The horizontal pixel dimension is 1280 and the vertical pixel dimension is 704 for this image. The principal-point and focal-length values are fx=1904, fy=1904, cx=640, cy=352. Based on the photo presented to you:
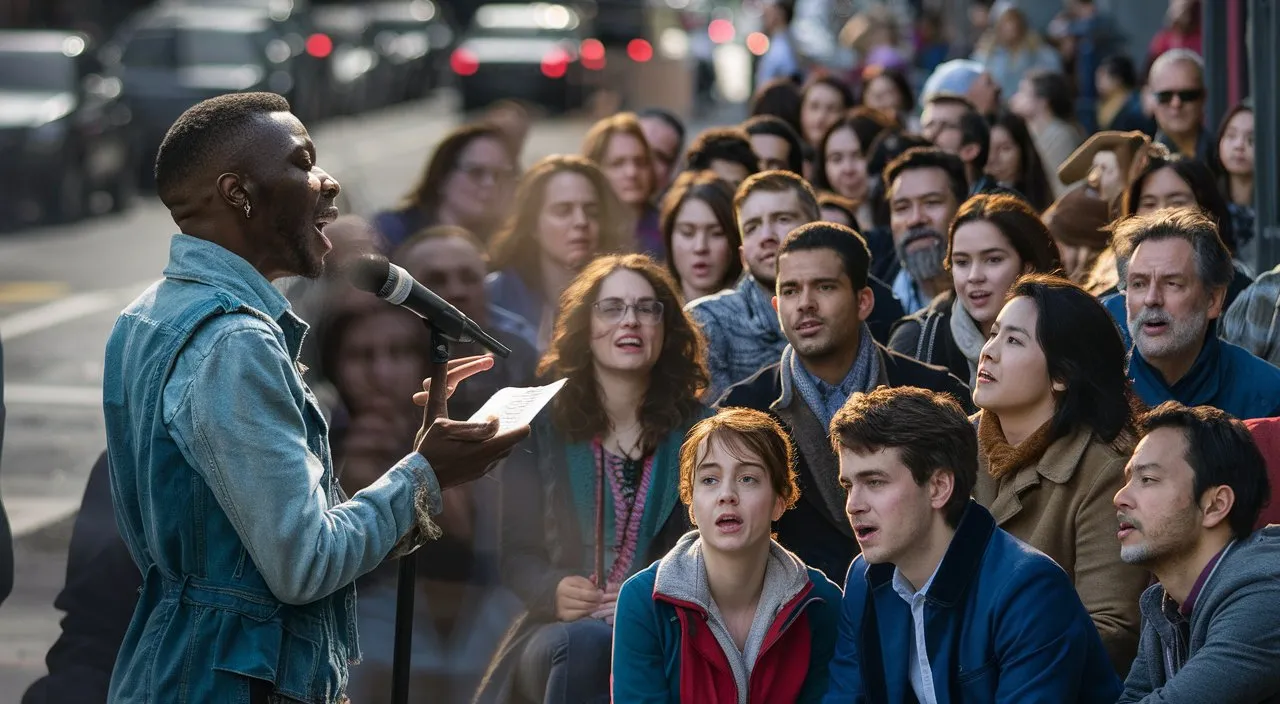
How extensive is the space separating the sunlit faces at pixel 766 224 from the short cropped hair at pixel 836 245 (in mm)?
997

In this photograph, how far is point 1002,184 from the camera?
9.66m

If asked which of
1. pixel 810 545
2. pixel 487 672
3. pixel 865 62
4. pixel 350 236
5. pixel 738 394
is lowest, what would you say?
pixel 487 672

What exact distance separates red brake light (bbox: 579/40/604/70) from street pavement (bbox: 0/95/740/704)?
6.64 ft

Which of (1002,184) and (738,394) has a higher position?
(1002,184)

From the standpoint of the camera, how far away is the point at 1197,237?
6.12 meters

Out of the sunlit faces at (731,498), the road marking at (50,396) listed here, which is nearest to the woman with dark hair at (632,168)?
the road marking at (50,396)

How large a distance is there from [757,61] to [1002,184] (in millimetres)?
16971

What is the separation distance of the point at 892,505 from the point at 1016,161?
18.9ft

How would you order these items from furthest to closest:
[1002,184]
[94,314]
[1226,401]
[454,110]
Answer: [454,110] < [94,314] < [1002,184] < [1226,401]

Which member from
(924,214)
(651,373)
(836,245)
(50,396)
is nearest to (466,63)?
(50,396)

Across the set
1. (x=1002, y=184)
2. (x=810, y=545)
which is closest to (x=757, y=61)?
(x=1002, y=184)

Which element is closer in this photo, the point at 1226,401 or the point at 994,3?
the point at 1226,401

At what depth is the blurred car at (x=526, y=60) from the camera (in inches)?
1316

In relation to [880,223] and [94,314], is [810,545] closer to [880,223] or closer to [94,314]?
[880,223]
